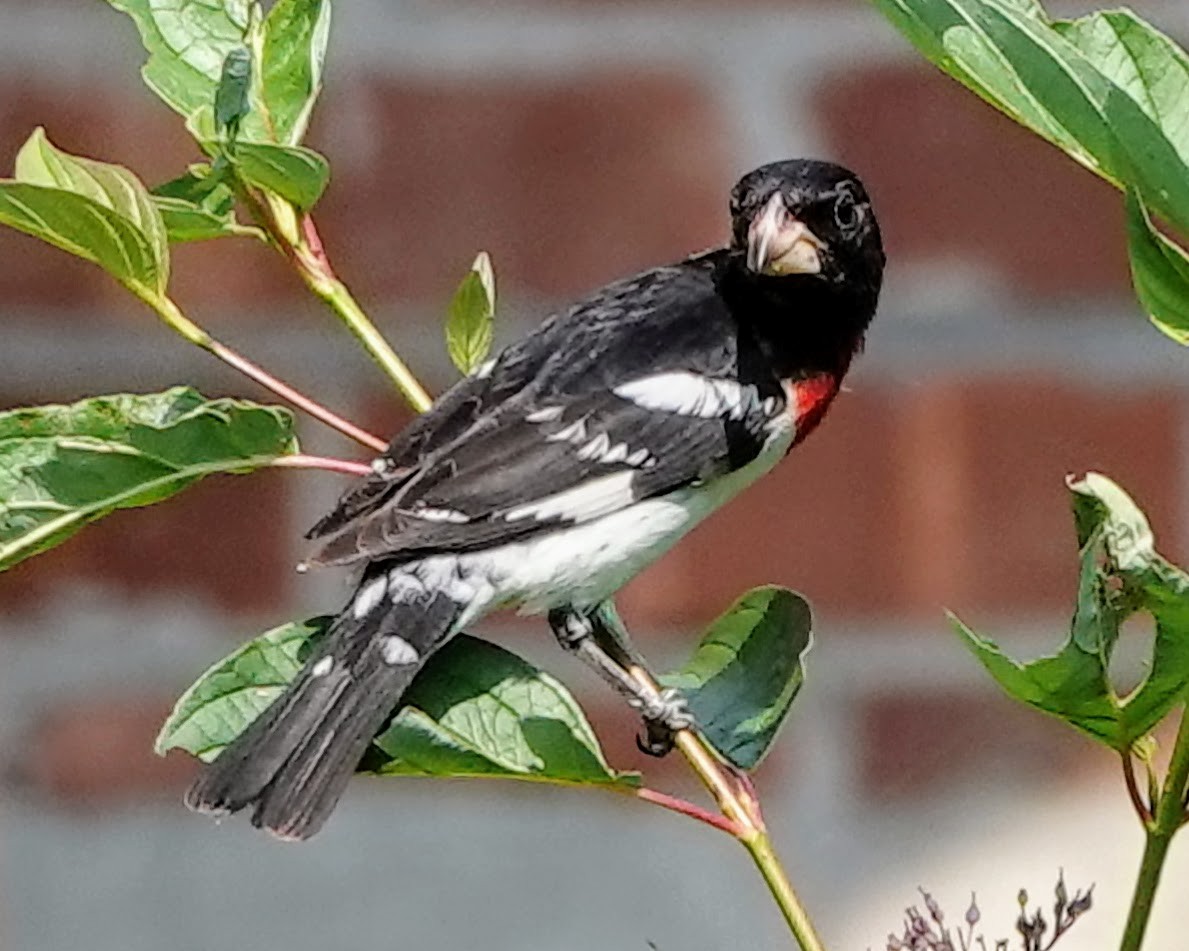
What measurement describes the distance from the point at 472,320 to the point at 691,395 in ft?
0.41

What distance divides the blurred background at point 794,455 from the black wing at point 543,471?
325 mm

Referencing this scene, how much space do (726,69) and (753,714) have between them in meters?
0.50

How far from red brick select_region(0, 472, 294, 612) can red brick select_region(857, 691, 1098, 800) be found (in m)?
0.28

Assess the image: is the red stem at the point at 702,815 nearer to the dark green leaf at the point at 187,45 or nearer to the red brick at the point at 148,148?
the dark green leaf at the point at 187,45

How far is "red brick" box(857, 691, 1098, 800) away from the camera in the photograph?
1090mm

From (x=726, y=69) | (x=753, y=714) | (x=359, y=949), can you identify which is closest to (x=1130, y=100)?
(x=753, y=714)

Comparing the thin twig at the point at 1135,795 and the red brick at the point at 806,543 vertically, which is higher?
the thin twig at the point at 1135,795

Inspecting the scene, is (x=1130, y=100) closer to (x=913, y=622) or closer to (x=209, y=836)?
(x=913, y=622)

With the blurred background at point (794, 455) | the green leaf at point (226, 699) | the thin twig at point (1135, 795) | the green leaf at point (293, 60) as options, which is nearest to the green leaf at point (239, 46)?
the green leaf at point (293, 60)

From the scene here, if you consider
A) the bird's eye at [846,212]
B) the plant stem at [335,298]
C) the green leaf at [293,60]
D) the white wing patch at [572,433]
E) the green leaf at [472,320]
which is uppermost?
the green leaf at [293,60]

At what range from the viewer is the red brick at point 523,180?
107cm

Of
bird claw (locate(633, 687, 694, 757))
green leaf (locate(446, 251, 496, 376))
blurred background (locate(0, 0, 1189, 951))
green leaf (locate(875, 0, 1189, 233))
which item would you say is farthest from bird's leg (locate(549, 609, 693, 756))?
blurred background (locate(0, 0, 1189, 951))

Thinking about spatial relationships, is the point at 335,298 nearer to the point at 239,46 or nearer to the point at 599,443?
the point at 239,46

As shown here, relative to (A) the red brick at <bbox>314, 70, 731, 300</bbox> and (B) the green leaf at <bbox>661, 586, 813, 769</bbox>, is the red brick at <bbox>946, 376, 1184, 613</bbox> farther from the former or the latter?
→ (B) the green leaf at <bbox>661, 586, 813, 769</bbox>
